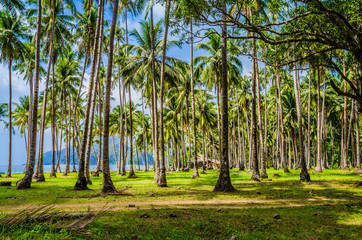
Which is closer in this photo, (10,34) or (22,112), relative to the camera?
(10,34)

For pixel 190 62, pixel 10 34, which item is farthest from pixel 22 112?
pixel 190 62

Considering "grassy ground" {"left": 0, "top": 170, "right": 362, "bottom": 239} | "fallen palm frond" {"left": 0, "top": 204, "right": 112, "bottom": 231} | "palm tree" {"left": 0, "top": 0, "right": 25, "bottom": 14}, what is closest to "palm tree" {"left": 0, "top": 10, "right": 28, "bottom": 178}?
"palm tree" {"left": 0, "top": 0, "right": 25, "bottom": 14}

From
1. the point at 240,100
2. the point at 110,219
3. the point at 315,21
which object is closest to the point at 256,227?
the point at 110,219

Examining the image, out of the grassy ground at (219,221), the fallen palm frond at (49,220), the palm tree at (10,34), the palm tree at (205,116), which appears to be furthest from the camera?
the palm tree at (205,116)

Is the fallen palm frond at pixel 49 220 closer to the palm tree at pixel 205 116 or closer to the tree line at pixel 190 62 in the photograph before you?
the tree line at pixel 190 62

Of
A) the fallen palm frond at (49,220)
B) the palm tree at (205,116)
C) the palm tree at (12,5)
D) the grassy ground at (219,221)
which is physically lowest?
the grassy ground at (219,221)

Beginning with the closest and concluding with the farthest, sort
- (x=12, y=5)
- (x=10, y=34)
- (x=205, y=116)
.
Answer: (x=12, y=5)
(x=10, y=34)
(x=205, y=116)

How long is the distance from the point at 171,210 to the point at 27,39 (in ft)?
84.4

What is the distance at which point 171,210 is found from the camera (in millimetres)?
7418

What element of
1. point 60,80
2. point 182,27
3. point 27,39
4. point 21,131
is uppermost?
point 27,39

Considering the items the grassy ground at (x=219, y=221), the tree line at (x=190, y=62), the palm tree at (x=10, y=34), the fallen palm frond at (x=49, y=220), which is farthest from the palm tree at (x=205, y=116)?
the fallen palm frond at (x=49, y=220)

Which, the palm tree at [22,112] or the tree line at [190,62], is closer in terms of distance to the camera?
the tree line at [190,62]

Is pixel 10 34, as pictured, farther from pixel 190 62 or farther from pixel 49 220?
pixel 49 220

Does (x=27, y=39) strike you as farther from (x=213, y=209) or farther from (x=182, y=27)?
(x=213, y=209)
